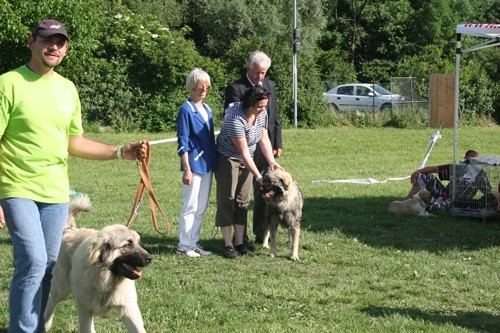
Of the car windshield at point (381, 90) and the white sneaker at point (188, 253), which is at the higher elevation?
the car windshield at point (381, 90)

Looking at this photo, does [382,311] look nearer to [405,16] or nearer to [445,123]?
[445,123]

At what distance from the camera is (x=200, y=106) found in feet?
24.6

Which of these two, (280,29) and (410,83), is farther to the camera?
(280,29)

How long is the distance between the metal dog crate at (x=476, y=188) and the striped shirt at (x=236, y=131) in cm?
362

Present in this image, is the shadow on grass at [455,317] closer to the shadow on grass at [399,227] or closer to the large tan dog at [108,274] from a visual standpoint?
the large tan dog at [108,274]

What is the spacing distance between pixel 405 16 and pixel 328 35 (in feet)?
14.9

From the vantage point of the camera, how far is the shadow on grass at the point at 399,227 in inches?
330

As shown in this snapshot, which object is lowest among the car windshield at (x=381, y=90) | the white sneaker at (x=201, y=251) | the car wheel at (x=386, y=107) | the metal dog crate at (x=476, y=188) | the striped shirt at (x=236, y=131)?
the white sneaker at (x=201, y=251)

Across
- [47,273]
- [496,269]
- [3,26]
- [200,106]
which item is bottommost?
[496,269]

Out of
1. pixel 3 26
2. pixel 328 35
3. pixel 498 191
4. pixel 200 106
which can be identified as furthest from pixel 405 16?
pixel 200 106

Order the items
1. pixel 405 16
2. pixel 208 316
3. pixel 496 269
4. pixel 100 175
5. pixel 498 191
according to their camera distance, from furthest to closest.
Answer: pixel 405 16
pixel 100 175
pixel 498 191
pixel 496 269
pixel 208 316

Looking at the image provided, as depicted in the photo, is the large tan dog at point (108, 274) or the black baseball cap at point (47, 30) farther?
the large tan dog at point (108, 274)

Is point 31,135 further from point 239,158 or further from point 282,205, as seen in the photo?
point 282,205

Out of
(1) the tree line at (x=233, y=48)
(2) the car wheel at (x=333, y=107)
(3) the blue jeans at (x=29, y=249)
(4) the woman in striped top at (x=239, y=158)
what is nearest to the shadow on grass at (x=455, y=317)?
(4) the woman in striped top at (x=239, y=158)
